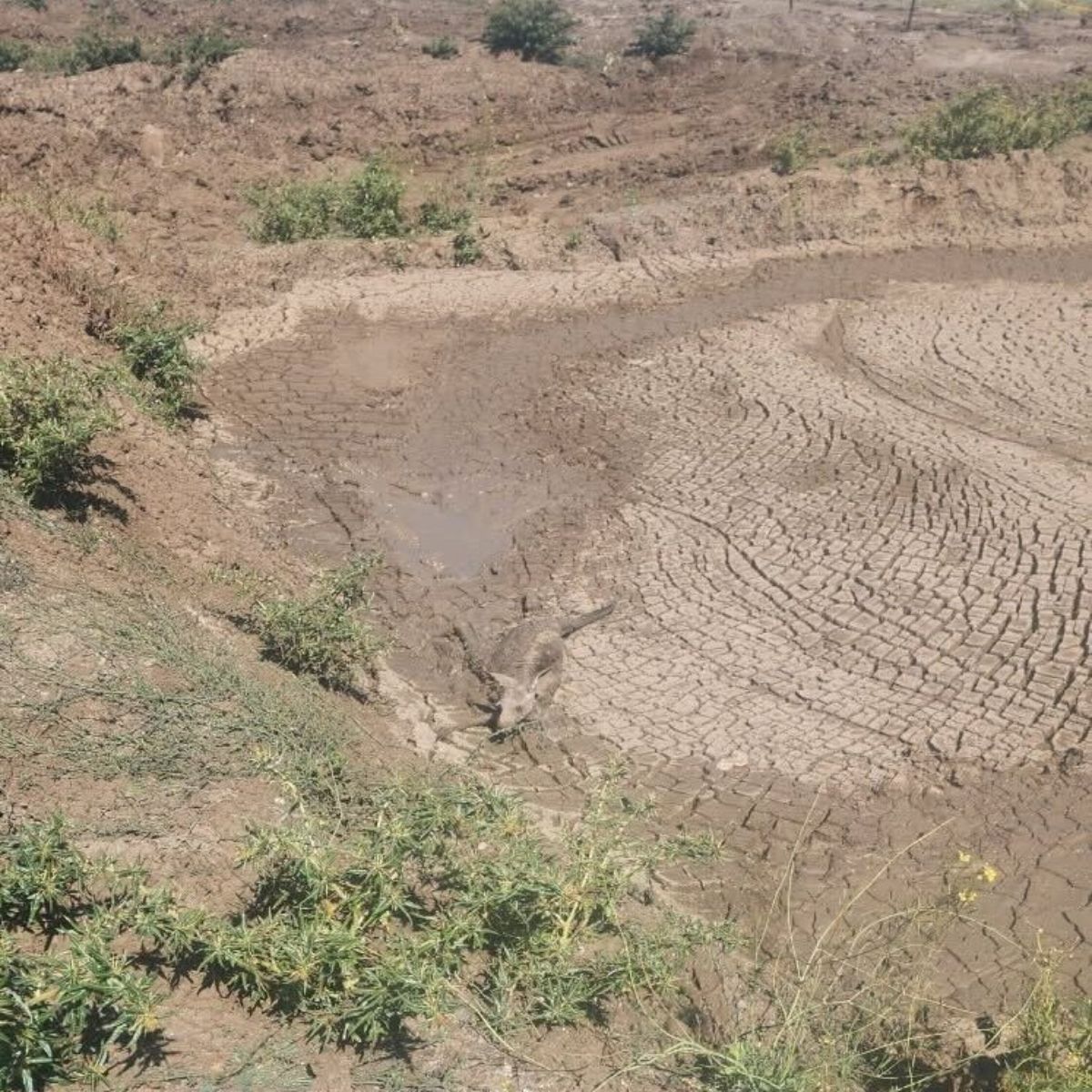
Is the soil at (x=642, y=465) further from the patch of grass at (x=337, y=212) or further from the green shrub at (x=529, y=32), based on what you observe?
the green shrub at (x=529, y=32)

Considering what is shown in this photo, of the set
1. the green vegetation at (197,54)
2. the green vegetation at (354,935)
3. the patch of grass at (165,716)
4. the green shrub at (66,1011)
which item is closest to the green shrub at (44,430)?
the patch of grass at (165,716)

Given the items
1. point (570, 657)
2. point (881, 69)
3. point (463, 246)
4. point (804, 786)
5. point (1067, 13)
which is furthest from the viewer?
point (1067, 13)

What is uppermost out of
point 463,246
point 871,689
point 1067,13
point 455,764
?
point 1067,13

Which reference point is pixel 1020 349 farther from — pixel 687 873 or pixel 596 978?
pixel 596 978

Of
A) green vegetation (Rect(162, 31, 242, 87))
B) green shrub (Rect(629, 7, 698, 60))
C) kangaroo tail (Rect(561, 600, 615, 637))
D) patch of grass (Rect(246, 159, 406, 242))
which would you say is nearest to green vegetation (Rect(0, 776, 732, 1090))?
kangaroo tail (Rect(561, 600, 615, 637))

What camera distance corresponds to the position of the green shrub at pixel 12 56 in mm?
17609

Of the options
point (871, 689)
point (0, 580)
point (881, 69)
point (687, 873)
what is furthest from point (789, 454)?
point (881, 69)

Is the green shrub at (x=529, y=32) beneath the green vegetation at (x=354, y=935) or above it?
above

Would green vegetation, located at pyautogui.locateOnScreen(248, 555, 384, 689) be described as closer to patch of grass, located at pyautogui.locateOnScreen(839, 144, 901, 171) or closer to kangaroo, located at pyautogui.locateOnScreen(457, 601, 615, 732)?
kangaroo, located at pyautogui.locateOnScreen(457, 601, 615, 732)

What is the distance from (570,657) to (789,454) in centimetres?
285

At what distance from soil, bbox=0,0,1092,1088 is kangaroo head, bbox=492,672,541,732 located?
0.36 ft

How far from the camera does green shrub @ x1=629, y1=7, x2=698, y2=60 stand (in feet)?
59.8

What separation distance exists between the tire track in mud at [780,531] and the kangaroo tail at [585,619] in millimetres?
73

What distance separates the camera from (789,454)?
8617mm
